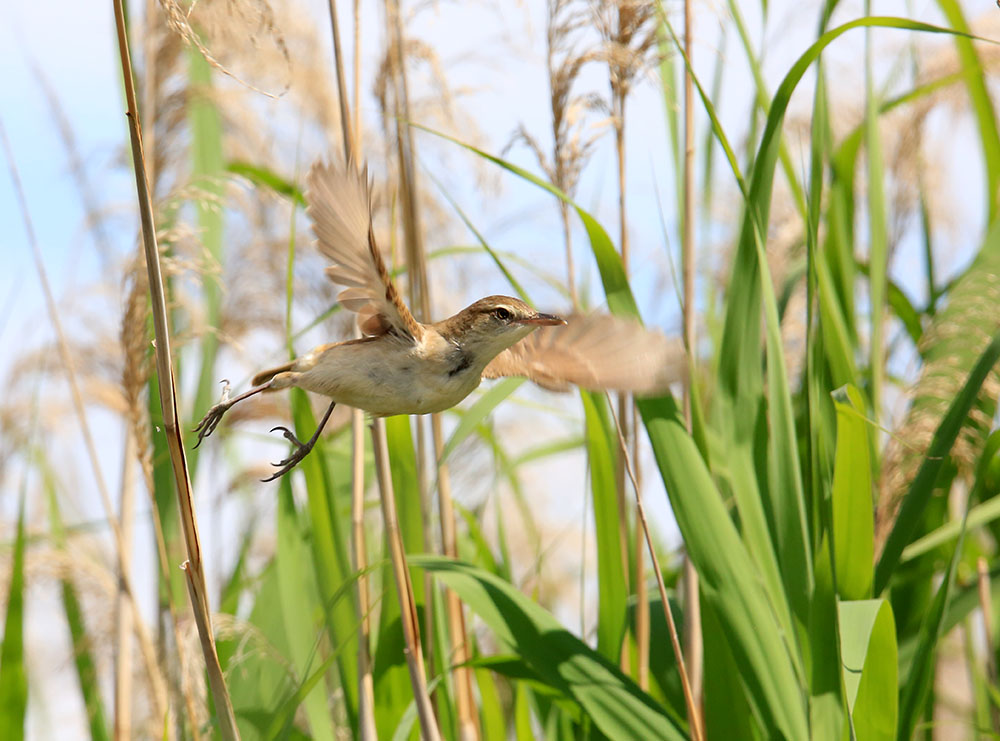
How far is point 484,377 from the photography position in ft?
4.69

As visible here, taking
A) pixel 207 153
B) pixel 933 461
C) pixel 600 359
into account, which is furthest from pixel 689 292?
pixel 207 153

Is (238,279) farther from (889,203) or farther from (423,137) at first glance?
(889,203)

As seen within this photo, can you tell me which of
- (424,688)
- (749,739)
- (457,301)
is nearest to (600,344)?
(424,688)

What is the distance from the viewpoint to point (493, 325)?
1271 mm

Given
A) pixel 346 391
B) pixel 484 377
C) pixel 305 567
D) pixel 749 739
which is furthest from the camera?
pixel 305 567

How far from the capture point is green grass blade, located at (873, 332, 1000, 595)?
4.23 ft

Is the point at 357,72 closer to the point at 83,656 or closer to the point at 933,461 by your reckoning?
the point at 933,461

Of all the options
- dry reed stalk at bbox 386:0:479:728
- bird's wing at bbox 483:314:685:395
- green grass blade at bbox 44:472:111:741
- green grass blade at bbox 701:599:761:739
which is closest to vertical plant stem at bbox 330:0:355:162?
dry reed stalk at bbox 386:0:479:728

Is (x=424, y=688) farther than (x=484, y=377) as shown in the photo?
No

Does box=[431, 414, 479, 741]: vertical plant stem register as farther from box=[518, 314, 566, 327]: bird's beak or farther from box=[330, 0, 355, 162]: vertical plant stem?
box=[330, 0, 355, 162]: vertical plant stem

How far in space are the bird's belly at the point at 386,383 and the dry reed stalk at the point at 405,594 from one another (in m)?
0.19

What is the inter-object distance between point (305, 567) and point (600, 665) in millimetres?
560

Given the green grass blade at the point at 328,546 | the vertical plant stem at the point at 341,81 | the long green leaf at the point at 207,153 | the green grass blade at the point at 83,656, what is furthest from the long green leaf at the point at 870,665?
the green grass blade at the point at 83,656

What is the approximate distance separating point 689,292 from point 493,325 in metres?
0.56
